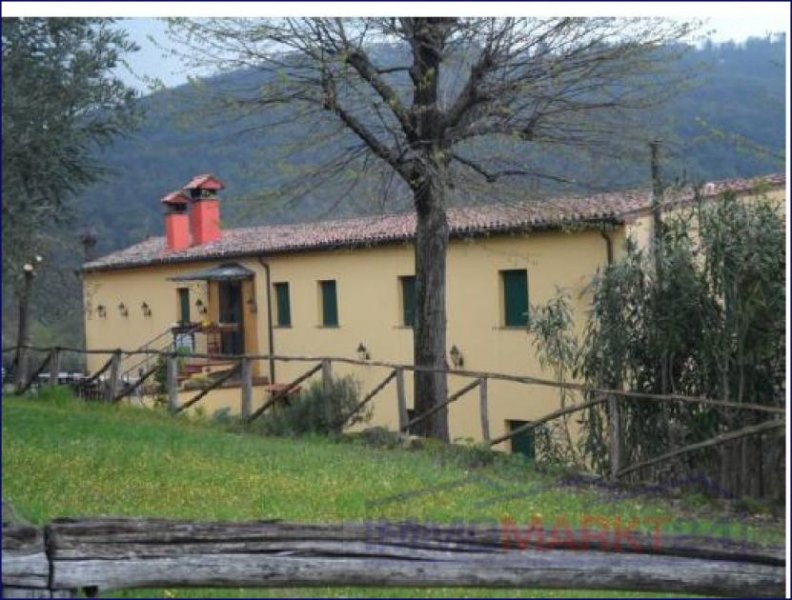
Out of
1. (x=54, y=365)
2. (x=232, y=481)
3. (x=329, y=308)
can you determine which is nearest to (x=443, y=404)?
(x=329, y=308)

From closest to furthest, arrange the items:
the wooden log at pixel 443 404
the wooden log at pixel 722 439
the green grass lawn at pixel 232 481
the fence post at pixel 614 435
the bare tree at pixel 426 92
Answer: the green grass lawn at pixel 232 481
the wooden log at pixel 443 404
the bare tree at pixel 426 92
the wooden log at pixel 722 439
the fence post at pixel 614 435

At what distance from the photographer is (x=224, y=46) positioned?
5961 millimetres

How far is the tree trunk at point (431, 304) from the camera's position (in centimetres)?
560

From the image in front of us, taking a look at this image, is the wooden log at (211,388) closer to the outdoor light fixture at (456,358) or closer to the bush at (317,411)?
the bush at (317,411)

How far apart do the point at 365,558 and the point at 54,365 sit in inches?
55.7

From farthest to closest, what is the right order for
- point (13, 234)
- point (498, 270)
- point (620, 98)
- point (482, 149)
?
1. point (620, 98)
2. point (482, 149)
3. point (498, 270)
4. point (13, 234)

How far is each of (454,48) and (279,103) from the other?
91cm

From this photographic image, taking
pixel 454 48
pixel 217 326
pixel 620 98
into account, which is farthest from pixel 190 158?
pixel 620 98

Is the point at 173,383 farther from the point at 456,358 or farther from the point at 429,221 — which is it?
the point at 429,221

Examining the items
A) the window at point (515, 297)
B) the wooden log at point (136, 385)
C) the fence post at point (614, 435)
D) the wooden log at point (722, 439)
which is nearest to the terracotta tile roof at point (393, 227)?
the window at point (515, 297)

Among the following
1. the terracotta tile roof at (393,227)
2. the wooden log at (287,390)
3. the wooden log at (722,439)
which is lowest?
the wooden log at (722,439)

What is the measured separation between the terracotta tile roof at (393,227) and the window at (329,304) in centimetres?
19

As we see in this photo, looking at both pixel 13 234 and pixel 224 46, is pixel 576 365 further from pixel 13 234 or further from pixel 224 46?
pixel 13 234

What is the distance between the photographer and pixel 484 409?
19.4ft
